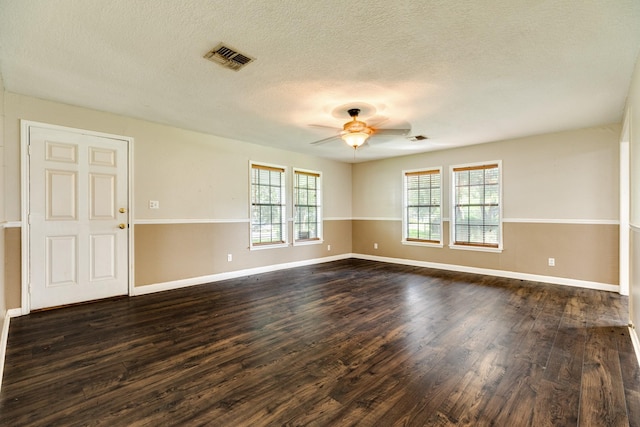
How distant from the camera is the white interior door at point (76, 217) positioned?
3422mm

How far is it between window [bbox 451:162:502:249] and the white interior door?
18.5ft

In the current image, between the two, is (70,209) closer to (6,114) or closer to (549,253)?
(6,114)

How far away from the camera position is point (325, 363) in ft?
7.39

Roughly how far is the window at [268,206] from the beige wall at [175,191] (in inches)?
7.0

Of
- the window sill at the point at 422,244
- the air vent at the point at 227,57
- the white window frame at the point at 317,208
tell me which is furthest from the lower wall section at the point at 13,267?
the window sill at the point at 422,244

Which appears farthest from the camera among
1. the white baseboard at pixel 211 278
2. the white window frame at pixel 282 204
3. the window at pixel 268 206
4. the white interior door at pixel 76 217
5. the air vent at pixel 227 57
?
the window at pixel 268 206

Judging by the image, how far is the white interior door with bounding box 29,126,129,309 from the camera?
3422 millimetres

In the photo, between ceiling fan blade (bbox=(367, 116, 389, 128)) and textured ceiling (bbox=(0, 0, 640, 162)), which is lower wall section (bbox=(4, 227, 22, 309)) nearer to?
textured ceiling (bbox=(0, 0, 640, 162))

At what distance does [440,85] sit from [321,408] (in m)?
3.01

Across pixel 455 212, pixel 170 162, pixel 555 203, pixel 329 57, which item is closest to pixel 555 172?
pixel 555 203

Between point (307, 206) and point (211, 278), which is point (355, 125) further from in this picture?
point (211, 278)

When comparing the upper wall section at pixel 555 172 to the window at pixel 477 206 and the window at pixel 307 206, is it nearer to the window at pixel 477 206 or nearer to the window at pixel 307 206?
the window at pixel 477 206

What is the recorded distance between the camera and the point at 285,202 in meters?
6.03

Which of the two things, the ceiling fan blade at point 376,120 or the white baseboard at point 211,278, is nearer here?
the ceiling fan blade at point 376,120
